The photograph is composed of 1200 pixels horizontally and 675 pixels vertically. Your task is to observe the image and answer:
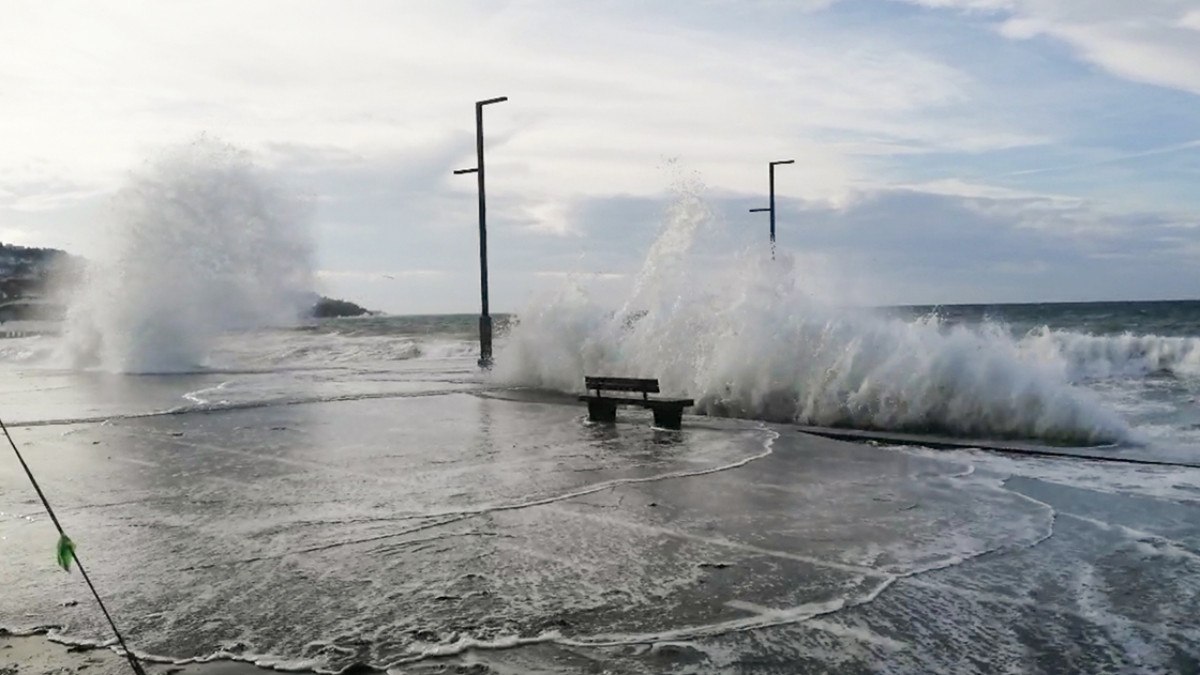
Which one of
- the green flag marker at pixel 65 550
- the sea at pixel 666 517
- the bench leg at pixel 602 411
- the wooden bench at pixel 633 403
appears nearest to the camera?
the green flag marker at pixel 65 550

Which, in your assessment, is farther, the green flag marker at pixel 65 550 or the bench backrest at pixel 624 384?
the bench backrest at pixel 624 384

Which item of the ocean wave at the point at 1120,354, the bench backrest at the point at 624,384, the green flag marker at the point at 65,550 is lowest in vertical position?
the ocean wave at the point at 1120,354

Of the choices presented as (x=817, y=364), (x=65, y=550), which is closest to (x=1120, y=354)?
(x=817, y=364)

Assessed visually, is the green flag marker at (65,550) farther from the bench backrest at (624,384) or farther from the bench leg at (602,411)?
the bench leg at (602,411)

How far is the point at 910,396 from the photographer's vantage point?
13.7m

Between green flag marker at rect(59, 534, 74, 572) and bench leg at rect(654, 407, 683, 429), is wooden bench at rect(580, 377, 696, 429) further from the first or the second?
green flag marker at rect(59, 534, 74, 572)

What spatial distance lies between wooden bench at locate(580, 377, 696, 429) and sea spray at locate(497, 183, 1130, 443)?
2422 millimetres

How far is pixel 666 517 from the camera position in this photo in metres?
7.38

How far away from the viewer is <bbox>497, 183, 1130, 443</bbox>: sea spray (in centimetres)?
1304

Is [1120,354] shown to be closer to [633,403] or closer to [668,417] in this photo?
[668,417]

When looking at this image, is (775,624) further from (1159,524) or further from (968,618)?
(1159,524)

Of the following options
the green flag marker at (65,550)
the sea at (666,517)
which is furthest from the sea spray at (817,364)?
the green flag marker at (65,550)

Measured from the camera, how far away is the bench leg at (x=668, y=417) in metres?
13.0

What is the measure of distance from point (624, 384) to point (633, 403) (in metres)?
0.31
